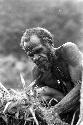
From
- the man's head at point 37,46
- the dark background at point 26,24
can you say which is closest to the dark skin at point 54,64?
the man's head at point 37,46

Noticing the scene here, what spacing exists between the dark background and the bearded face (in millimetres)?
4242

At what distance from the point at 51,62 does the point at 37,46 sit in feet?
0.74

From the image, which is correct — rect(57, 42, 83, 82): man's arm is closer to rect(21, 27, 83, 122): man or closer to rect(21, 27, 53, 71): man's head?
rect(21, 27, 83, 122): man

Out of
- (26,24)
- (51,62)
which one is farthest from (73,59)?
(26,24)

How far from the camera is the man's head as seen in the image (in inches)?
119

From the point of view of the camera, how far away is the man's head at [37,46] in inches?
119

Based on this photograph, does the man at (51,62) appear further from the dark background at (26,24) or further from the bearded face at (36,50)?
the dark background at (26,24)

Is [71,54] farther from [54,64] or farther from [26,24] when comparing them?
[26,24]

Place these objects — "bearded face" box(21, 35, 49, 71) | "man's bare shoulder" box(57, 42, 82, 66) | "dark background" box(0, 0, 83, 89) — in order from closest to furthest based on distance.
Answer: "bearded face" box(21, 35, 49, 71)
"man's bare shoulder" box(57, 42, 82, 66)
"dark background" box(0, 0, 83, 89)

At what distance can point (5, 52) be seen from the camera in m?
8.42

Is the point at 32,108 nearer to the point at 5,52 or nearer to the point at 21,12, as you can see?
the point at 5,52

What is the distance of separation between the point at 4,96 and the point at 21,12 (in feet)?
20.3

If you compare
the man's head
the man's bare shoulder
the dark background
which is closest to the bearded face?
the man's head

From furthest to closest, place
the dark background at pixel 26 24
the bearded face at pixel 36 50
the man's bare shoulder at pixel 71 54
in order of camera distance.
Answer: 1. the dark background at pixel 26 24
2. the man's bare shoulder at pixel 71 54
3. the bearded face at pixel 36 50
